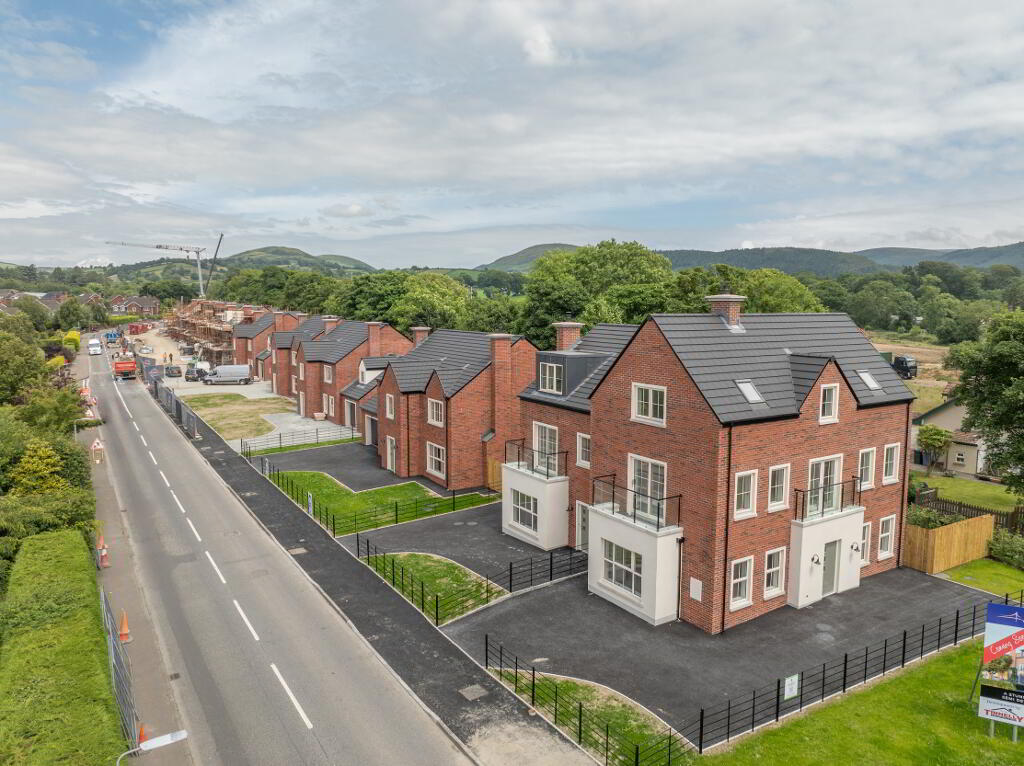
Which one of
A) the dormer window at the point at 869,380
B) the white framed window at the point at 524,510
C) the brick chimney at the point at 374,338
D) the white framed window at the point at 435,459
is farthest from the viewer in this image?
the brick chimney at the point at 374,338

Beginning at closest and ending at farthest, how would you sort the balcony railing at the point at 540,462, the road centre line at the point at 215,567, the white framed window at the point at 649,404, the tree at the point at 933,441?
the white framed window at the point at 649,404
the road centre line at the point at 215,567
the balcony railing at the point at 540,462
the tree at the point at 933,441

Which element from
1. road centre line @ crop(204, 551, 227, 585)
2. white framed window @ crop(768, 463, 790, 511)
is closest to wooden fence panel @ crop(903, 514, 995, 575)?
white framed window @ crop(768, 463, 790, 511)

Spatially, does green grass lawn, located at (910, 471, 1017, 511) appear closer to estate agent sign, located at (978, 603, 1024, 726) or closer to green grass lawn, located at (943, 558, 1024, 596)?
green grass lawn, located at (943, 558, 1024, 596)

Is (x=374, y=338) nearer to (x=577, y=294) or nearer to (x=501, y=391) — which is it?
(x=577, y=294)

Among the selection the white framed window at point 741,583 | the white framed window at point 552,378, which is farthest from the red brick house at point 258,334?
the white framed window at point 741,583

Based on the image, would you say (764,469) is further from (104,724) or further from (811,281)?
(811,281)

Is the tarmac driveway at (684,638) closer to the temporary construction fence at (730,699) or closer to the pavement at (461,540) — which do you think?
the temporary construction fence at (730,699)

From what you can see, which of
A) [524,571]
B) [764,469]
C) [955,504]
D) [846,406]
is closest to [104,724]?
[524,571]
